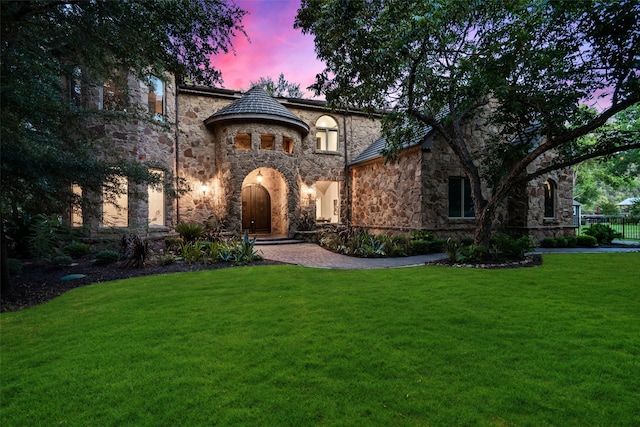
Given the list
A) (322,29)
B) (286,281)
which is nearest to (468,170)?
(322,29)

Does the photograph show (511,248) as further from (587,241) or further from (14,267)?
(14,267)

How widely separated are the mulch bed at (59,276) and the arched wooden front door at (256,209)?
745 cm

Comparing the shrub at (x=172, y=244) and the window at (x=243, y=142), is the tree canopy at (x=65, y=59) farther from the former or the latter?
the window at (x=243, y=142)

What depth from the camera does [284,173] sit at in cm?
1446

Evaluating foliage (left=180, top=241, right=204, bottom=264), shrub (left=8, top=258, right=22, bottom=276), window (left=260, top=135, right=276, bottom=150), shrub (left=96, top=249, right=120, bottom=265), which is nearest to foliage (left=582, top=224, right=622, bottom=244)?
window (left=260, top=135, right=276, bottom=150)

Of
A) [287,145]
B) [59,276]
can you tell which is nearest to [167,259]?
[59,276]

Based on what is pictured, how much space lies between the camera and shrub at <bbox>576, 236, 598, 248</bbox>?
41.7 ft

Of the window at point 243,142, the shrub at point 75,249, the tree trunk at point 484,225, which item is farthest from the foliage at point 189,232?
the tree trunk at point 484,225

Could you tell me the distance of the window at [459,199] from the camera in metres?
12.4

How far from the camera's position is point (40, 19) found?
4.33m

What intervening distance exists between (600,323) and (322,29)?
810 centimetres

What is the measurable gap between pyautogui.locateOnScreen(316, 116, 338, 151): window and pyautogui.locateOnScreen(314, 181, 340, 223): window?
7.27 ft

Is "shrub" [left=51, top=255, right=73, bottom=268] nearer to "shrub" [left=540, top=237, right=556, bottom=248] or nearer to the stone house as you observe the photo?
the stone house

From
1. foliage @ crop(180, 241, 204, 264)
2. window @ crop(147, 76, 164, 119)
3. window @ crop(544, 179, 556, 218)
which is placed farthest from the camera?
window @ crop(544, 179, 556, 218)
